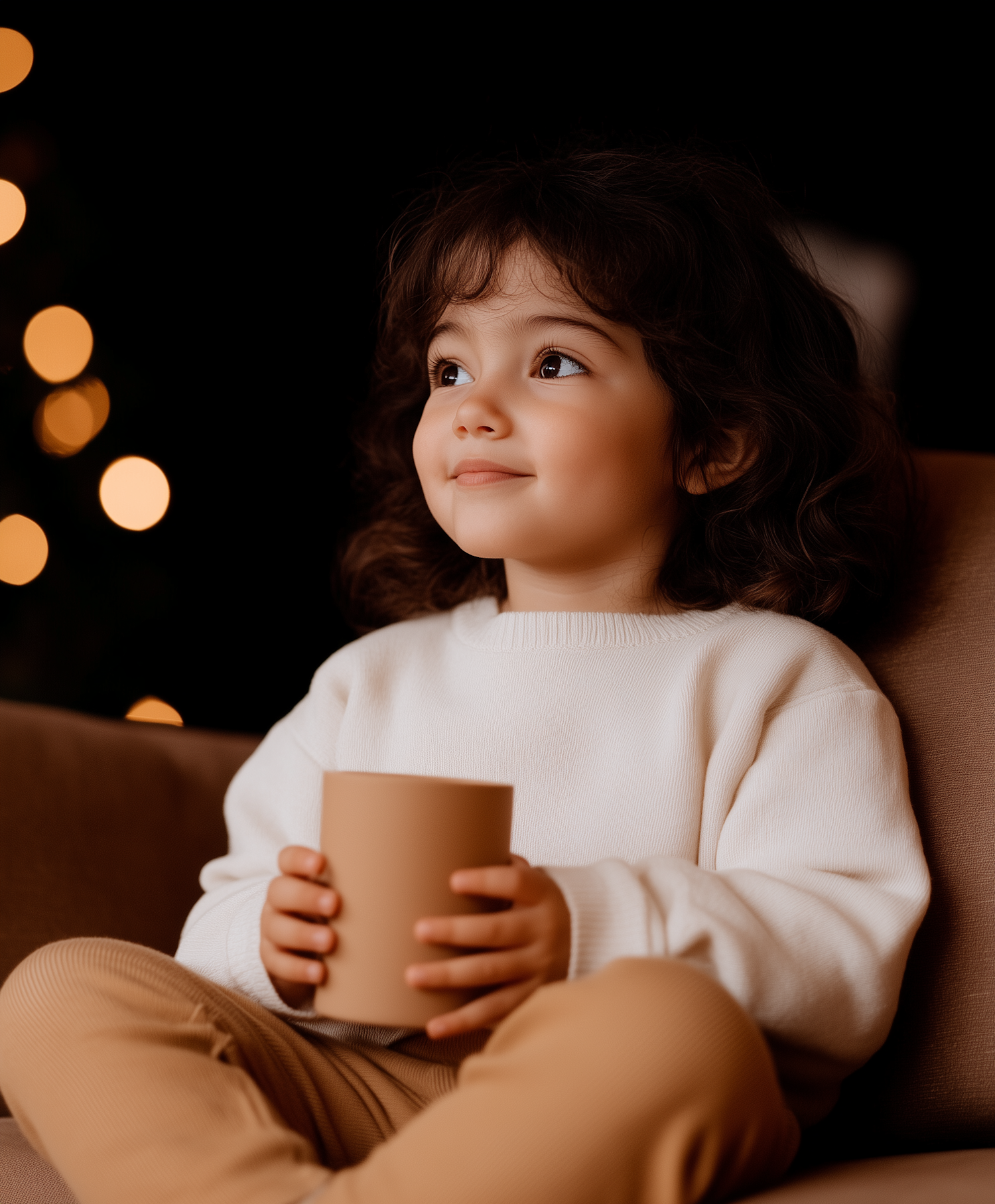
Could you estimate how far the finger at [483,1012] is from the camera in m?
0.61

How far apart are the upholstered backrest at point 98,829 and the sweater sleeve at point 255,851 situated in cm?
9

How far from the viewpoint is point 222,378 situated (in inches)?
79.8

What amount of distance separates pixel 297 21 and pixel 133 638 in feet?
4.17

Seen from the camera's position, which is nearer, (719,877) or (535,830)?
(719,877)

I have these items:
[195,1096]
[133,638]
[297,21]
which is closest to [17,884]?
[195,1096]

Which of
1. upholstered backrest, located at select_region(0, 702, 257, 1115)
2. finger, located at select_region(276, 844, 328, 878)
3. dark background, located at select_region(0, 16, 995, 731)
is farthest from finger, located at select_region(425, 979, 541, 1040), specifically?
dark background, located at select_region(0, 16, 995, 731)

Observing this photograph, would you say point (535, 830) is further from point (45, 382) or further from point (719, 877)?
point (45, 382)

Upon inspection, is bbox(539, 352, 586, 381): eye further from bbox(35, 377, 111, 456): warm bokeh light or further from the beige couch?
bbox(35, 377, 111, 456): warm bokeh light

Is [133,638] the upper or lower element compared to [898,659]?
lower

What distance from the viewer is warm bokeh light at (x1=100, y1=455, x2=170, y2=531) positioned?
175 cm

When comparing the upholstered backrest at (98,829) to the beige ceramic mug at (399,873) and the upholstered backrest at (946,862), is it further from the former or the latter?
the upholstered backrest at (946,862)

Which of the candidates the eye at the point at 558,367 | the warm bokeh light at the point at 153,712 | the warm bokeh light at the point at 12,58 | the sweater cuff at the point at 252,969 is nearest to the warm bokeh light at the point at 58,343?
the warm bokeh light at the point at 12,58

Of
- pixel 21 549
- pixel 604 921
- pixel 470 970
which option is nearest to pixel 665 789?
pixel 604 921

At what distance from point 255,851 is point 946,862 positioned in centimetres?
55
